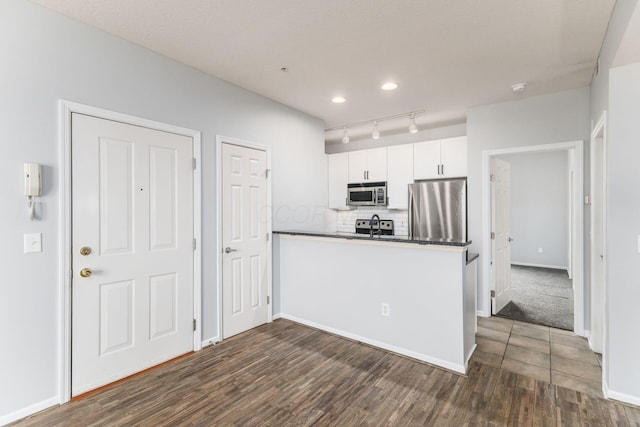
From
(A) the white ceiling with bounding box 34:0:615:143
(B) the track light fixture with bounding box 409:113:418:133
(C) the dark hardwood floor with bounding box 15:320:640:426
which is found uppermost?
(A) the white ceiling with bounding box 34:0:615:143

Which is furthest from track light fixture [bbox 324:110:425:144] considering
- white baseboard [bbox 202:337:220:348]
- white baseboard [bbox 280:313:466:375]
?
white baseboard [bbox 202:337:220:348]

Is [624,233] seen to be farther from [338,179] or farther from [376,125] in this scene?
[338,179]

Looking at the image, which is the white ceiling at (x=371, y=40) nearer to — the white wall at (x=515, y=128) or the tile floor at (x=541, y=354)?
the white wall at (x=515, y=128)

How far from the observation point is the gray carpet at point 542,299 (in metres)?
A: 3.80

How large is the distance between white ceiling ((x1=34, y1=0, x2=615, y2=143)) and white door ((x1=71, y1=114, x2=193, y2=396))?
79cm

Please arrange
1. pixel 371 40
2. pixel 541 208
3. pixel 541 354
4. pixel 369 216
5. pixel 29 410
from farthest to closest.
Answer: pixel 541 208, pixel 369 216, pixel 541 354, pixel 371 40, pixel 29 410

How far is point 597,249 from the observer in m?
2.89

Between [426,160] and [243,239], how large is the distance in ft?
9.43

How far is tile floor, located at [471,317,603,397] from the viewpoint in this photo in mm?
2471

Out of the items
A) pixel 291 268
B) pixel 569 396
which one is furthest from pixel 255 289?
pixel 569 396

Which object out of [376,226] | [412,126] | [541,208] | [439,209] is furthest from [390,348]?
[541,208]

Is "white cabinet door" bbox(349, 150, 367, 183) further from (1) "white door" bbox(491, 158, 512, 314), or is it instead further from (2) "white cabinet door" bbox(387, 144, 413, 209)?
(1) "white door" bbox(491, 158, 512, 314)

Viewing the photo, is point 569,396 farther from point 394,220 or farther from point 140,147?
point 140,147

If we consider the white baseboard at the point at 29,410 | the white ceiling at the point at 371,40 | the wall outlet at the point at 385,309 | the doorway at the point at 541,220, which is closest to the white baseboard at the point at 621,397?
the wall outlet at the point at 385,309
